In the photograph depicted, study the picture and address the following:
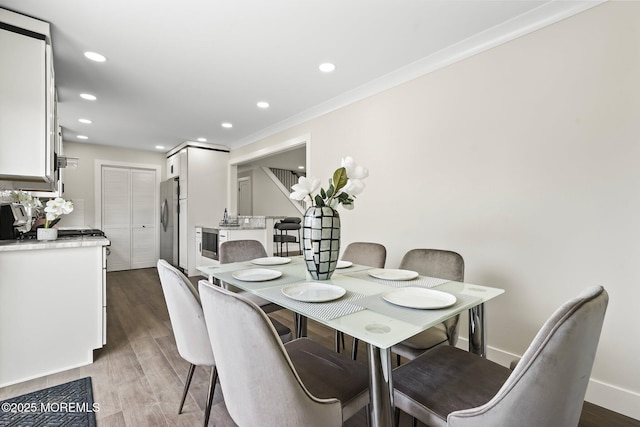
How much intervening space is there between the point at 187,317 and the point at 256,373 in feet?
2.12

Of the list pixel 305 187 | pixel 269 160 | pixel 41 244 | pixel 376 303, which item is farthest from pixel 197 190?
pixel 376 303

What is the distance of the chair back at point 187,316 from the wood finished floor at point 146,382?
489 millimetres

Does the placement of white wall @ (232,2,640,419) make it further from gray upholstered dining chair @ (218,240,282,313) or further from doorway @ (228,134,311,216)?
doorway @ (228,134,311,216)

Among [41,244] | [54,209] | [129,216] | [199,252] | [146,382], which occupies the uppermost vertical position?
[54,209]

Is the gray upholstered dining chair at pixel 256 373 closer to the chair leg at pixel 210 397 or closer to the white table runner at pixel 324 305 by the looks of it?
the white table runner at pixel 324 305

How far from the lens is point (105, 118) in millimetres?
3934

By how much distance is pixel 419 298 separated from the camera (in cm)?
118

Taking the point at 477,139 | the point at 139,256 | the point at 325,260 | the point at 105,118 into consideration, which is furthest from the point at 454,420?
the point at 139,256

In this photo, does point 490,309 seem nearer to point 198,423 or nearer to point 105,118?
point 198,423

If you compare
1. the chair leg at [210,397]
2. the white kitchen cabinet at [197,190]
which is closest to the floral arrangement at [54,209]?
the chair leg at [210,397]

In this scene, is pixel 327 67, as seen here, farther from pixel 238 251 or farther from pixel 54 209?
pixel 54 209

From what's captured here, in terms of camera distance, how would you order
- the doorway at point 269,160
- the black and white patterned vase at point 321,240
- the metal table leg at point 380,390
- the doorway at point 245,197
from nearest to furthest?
the metal table leg at point 380,390 < the black and white patterned vase at point 321,240 < the doorway at point 269,160 < the doorway at point 245,197

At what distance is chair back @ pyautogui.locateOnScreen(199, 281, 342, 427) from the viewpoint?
761 mm

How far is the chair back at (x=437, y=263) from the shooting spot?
172 cm
